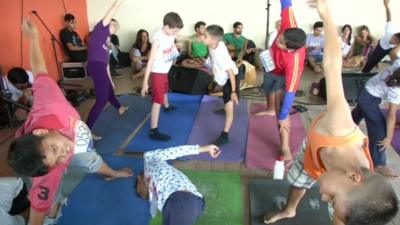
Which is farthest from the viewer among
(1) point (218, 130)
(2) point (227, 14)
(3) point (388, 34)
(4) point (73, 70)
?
(2) point (227, 14)

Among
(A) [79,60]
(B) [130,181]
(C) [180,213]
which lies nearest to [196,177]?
(B) [130,181]

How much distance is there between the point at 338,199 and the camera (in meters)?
1.22

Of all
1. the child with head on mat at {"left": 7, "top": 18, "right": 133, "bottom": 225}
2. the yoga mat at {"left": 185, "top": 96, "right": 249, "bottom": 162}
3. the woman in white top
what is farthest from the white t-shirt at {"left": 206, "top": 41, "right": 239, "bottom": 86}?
the woman in white top

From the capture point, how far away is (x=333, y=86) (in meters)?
1.52

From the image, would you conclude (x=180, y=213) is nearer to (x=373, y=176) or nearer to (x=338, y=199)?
(x=338, y=199)

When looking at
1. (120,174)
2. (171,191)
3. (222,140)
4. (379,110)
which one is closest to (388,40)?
(379,110)

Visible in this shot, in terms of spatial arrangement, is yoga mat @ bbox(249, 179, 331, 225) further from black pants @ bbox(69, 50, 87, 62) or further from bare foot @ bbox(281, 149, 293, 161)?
black pants @ bbox(69, 50, 87, 62)

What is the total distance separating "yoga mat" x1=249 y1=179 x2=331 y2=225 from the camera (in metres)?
2.46

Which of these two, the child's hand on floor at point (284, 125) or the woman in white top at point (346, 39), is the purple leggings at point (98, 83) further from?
the woman in white top at point (346, 39)

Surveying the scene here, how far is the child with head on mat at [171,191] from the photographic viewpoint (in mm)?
1701

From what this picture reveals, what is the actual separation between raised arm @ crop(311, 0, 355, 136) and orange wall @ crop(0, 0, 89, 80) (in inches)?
171

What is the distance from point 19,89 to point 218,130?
2.52 metres

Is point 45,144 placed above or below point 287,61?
below

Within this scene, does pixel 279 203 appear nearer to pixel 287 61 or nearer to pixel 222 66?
pixel 287 61
